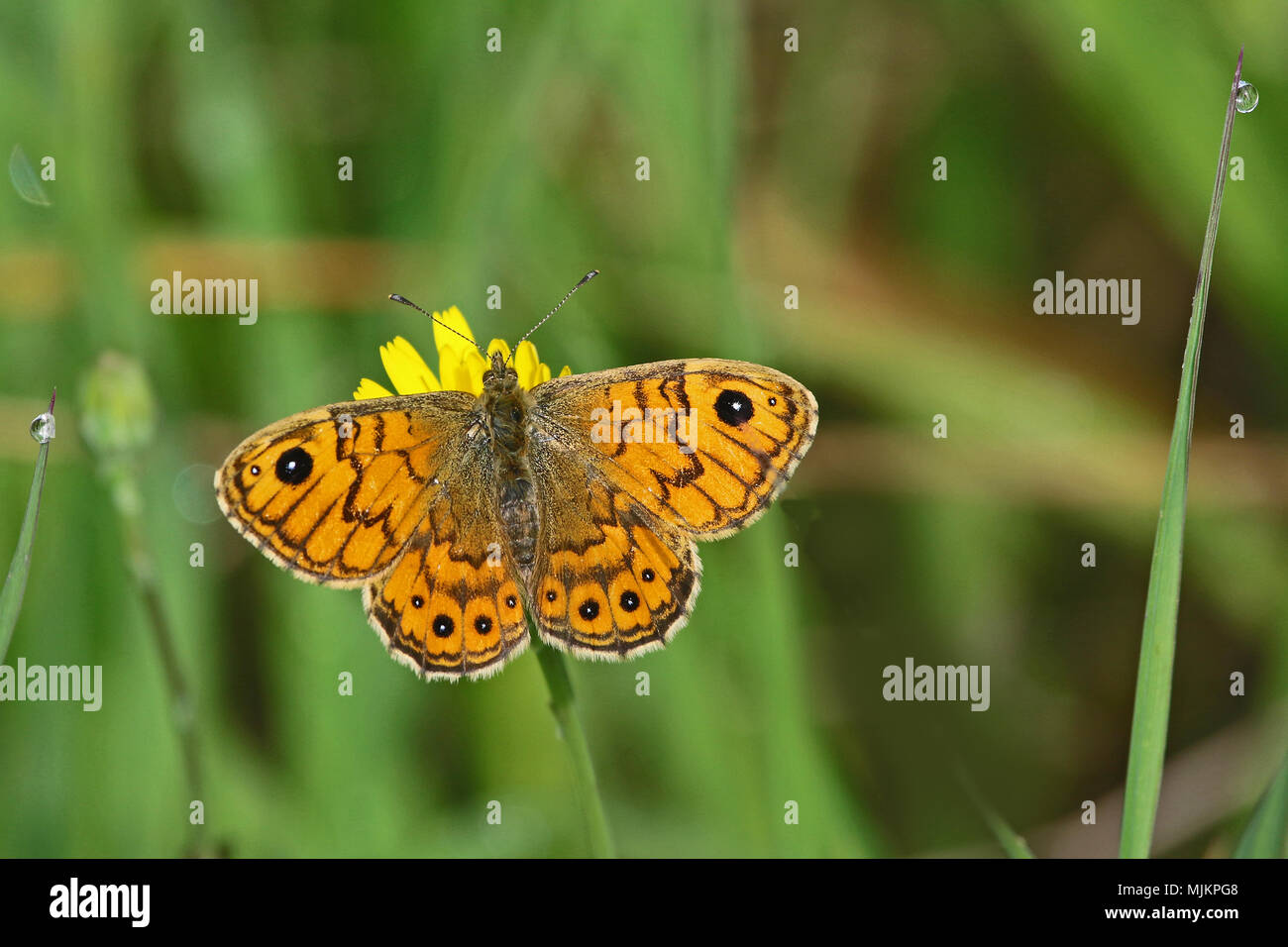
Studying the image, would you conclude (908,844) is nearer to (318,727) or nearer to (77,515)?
(318,727)

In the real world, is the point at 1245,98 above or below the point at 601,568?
above

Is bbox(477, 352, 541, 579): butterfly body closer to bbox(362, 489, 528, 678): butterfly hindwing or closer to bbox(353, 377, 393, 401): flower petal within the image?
bbox(362, 489, 528, 678): butterfly hindwing

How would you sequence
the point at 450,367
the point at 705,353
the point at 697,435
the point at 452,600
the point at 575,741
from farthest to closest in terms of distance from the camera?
the point at 705,353 → the point at 450,367 → the point at 697,435 → the point at 452,600 → the point at 575,741

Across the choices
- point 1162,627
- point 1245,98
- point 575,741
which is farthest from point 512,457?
point 1245,98

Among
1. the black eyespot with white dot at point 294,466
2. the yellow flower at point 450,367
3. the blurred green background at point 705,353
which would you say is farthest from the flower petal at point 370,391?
the blurred green background at point 705,353

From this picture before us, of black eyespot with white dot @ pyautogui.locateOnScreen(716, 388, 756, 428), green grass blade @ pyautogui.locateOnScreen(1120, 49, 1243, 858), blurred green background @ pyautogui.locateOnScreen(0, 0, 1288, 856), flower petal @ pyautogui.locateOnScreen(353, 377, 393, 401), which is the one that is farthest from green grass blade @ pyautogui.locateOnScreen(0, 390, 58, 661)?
green grass blade @ pyautogui.locateOnScreen(1120, 49, 1243, 858)

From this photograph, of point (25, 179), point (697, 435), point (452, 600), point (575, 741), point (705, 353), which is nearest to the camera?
point (575, 741)

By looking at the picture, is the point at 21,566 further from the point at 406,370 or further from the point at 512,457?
the point at 512,457
